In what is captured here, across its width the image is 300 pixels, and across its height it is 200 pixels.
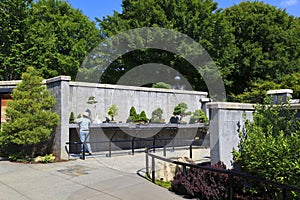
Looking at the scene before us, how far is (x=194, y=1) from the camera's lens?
913 inches

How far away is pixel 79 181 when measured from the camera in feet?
22.0

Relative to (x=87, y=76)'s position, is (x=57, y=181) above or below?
below

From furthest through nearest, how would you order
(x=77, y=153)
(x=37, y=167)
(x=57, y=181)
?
1. (x=77, y=153)
2. (x=37, y=167)
3. (x=57, y=181)

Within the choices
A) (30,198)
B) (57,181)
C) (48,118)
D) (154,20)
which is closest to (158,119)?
(48,118)

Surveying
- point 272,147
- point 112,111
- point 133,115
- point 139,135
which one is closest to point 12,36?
point 112,111

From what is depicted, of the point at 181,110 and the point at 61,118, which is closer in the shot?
the point at 61,118

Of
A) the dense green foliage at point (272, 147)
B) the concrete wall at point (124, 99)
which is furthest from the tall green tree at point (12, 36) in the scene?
the dense green foliage at point (272, 147)

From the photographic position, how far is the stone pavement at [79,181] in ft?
18.6

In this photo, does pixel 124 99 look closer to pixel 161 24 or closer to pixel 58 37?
pixel 161 24

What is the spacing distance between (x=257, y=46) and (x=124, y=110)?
15.7 meters

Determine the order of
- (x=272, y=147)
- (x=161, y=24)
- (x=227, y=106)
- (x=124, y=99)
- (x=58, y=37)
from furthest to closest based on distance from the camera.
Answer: (x=58, y=37)
(x=161, y=24)
(x=124, y=99)
(x=227, y=106)
(x=272, y=147)

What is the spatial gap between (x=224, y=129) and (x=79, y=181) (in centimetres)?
350

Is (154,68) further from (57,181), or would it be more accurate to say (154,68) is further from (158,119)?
(57,181)

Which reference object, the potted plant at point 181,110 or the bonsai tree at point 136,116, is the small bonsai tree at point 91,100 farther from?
the potted plant at point 181,110
